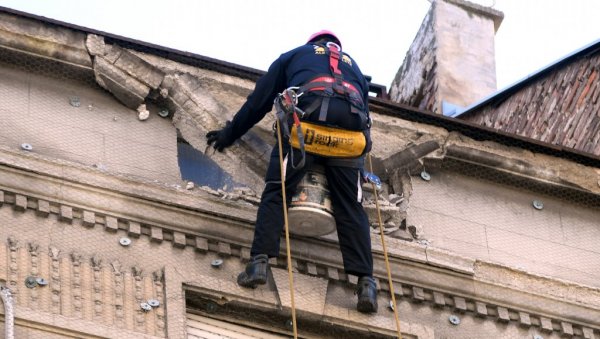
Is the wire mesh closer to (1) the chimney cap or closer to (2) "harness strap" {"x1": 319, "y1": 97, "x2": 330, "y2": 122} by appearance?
(2) "harness strap" {"x1": 319, "y1": 97, "x2": 330, "y2": 122}

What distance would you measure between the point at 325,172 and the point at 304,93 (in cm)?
57

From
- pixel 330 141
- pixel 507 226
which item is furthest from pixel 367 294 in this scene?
pixel 507 226

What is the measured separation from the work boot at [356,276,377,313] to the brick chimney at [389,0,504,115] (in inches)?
258

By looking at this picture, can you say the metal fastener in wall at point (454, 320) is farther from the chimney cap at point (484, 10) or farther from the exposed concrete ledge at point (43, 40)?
the chimney cap at point (484, 10)

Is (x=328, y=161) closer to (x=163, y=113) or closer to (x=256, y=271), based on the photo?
(x=256, y=271)

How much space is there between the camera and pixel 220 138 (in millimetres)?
13711

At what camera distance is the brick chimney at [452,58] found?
65.0 ft

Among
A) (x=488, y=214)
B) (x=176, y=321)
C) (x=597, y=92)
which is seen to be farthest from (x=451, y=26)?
(x=176, y=321)

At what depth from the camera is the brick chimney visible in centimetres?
1981

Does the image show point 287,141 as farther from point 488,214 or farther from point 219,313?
point 488,214

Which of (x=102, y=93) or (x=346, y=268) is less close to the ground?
(x=102, y=93)

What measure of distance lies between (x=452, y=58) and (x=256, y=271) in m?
7.77

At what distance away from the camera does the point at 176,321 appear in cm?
1239

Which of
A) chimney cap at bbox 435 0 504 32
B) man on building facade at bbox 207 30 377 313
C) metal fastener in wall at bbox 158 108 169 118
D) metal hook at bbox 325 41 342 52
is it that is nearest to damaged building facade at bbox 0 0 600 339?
metal fastener in wall at bbox 158 108 169 118
